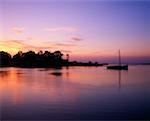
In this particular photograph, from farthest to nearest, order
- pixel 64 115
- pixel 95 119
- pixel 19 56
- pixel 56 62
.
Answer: pixel 56 62, pixel 19 56, pixel 64 115, pixel 95 119

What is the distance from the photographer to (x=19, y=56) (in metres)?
57.5

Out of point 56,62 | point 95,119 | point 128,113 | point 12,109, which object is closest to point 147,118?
point 128,113

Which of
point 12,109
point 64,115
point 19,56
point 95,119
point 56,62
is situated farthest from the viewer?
point 56,62

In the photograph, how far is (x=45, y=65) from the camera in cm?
5969

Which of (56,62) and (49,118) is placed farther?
(56,62)

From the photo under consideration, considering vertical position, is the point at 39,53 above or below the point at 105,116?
above

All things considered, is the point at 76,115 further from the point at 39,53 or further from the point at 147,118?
the point at 39,53

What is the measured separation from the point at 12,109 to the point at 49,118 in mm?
1712

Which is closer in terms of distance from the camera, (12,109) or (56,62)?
(12,109)

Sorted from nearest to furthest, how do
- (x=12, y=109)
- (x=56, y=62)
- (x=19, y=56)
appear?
(x=12, y=109) < (x=19, y=56) < (x=56, y=62)

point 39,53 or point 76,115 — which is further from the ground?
point 39,53

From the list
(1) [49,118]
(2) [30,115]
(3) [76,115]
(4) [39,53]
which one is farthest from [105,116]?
(4) [39,53]

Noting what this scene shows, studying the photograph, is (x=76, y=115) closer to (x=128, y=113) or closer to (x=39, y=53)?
(x=128, y=113)

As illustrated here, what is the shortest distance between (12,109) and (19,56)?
166 feet
